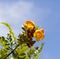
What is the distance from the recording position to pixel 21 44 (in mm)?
2512

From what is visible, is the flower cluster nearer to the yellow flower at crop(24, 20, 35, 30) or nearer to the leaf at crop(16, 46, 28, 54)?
the yellow flower at crop(24, 20, 35, 30)

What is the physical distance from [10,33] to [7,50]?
211 mm

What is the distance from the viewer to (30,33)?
2.39m

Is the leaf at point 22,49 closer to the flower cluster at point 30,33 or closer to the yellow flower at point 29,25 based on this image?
the flower cluster at point 30,33

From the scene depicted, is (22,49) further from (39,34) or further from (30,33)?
(39,34)

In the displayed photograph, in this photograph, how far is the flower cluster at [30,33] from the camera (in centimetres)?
228

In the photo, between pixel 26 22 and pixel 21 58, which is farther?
pixel 21 58

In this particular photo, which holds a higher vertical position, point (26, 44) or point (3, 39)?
point (3, 39)

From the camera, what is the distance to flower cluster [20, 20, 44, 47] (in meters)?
2.28


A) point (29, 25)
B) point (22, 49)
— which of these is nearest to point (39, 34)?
point (29, 25)

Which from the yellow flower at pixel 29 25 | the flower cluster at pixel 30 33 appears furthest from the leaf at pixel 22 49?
the yellow flower at pixel 29 25

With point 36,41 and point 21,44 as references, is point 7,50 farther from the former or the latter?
point 36,41

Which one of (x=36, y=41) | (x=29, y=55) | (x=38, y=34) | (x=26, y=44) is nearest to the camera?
(x=38, y=34)

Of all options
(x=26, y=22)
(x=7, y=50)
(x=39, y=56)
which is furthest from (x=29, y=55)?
(x=26, y=22)
